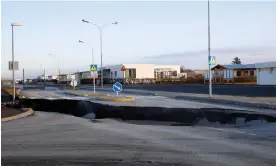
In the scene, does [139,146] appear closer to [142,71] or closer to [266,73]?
[266,73]

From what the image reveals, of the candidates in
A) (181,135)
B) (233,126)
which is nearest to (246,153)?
(181,135)

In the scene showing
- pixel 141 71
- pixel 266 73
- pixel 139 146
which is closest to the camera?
pixel 139 146

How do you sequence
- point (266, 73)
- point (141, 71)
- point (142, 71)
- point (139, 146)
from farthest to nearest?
point (142, 71) → point (141, 71) → point (266, 73) → point (139, 146)

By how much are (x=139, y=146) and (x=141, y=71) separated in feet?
316

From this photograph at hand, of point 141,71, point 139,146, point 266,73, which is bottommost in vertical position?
point 139,146

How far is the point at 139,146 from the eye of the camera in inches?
372

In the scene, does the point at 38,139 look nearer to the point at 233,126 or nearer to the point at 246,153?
the point at 246,153

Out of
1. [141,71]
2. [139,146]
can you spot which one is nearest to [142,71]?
[141,71]

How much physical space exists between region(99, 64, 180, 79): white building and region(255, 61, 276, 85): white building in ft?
151

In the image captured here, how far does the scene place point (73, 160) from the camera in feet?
25.7

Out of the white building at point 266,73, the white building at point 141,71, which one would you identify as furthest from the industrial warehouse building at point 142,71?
the white building at point 266,73

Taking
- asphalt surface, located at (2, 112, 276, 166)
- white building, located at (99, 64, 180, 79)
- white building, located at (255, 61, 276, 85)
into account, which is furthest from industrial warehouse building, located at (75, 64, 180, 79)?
asphalt surface, located at (2, 112, 276, 166)

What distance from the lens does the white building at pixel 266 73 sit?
52.1 meters

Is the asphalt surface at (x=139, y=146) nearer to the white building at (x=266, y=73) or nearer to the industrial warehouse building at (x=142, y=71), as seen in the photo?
the white building at (x=266, y=73)
